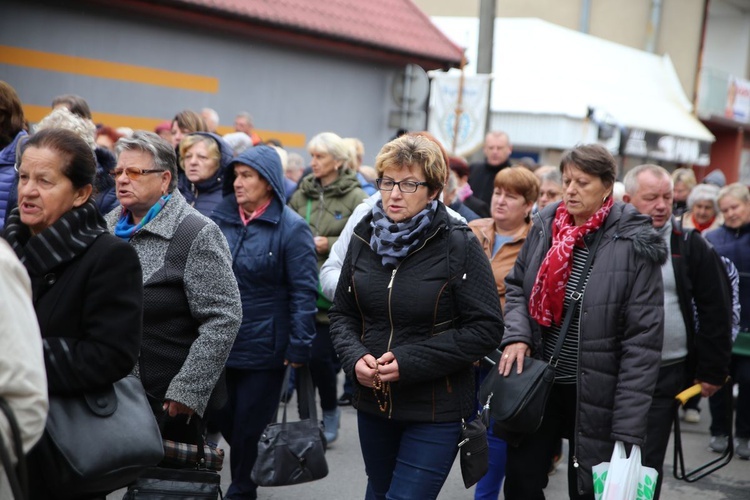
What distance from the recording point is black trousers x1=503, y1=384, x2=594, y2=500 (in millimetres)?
4508

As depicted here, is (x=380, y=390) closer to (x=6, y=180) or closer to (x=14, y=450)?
(x=14, y=450)

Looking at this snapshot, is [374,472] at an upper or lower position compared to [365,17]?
lower

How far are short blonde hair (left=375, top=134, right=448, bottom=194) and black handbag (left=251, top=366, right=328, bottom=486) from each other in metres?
1.70

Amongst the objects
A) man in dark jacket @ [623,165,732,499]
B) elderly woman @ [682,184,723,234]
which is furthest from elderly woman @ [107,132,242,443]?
elderly woman @ [682,184,723,234]

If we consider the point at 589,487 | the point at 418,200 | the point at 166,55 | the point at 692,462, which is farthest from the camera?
the point at 166,55

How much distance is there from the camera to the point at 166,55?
12.7 metres

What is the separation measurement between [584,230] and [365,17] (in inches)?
→ 493

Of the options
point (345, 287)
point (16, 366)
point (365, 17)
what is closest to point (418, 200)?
point (345, 287)

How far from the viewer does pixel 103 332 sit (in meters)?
3.22

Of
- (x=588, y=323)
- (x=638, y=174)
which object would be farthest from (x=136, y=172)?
(x=638, y=174)

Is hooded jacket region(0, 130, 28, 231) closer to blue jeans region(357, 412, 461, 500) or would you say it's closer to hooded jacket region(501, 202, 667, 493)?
blue jeans region(357, 412, 461, 500)

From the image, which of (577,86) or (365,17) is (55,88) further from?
(577,86)

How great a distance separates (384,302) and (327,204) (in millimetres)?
3162

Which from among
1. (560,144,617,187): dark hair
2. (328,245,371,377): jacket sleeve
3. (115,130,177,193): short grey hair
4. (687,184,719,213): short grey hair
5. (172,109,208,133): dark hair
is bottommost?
(328,245,371,377): jacket sleeve
